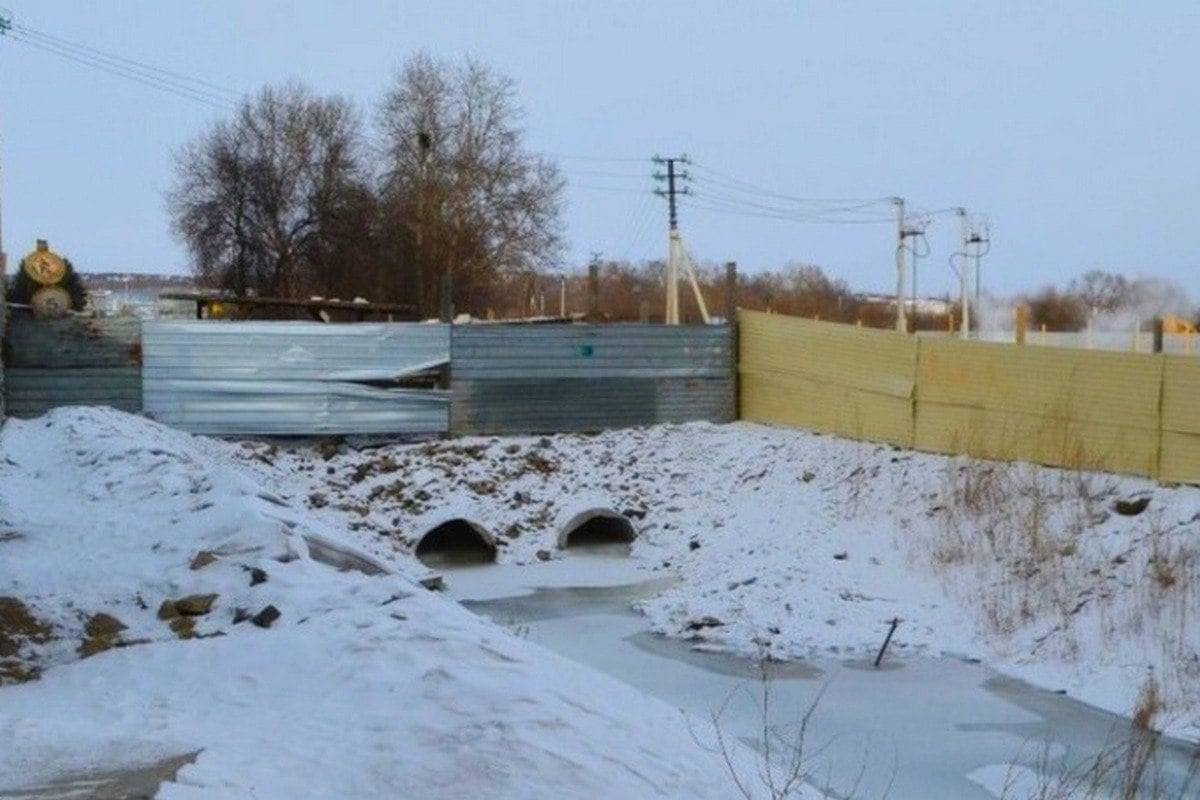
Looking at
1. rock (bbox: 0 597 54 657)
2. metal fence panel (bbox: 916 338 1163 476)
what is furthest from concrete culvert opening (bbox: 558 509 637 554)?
rock (bbox: 0 597 54 657)

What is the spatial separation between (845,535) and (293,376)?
386 inches

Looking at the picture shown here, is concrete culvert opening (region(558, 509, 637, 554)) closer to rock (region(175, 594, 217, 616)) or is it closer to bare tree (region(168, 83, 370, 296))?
rock (region(175, 594, 217, 616))

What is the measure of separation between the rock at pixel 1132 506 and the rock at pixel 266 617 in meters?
9.61

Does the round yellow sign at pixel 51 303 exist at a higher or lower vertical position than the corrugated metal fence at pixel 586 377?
higher

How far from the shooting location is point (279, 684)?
7.14 m

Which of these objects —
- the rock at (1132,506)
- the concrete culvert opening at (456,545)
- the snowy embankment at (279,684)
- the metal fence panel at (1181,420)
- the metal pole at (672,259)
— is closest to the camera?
the snowy embankment at (279,684)

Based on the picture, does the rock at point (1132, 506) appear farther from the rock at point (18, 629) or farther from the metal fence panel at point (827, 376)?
the rock at point (18, 629)

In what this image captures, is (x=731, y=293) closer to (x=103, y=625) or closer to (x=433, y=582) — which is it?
(x=433, y=582)

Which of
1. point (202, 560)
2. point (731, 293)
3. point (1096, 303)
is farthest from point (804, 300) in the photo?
point (202, 560)

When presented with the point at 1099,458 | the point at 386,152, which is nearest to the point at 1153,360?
the point at 1099,458

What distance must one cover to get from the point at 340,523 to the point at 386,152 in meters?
32.4

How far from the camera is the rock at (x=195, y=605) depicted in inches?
343

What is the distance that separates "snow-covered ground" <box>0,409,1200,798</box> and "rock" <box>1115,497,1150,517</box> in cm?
6

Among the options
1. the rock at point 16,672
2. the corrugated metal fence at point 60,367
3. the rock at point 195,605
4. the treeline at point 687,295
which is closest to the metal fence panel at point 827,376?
the corrugated metal fence at point 60,367
